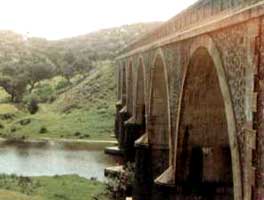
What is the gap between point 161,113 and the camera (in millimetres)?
20203

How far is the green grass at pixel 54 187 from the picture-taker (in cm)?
2475

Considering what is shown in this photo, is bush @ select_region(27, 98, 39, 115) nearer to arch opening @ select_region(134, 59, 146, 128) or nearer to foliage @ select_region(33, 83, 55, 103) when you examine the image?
foliage @ select_region(33, 83, 55, 103)

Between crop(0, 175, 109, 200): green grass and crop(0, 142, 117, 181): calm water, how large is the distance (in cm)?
256

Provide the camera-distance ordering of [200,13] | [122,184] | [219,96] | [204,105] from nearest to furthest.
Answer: [200,13]
[219,96]
[204,105]
[122,184]

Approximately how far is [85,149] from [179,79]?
28473 millimetres

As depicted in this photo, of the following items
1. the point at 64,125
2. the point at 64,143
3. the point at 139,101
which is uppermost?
the point at 139,101

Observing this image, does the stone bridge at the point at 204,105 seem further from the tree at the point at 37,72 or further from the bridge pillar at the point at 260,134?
the tree at the point at 37,72

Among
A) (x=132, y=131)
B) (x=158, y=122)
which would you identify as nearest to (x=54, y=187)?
(x=132, y=131)

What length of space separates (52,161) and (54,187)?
1020cm

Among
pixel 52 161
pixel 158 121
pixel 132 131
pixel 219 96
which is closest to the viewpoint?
pixel 219 96

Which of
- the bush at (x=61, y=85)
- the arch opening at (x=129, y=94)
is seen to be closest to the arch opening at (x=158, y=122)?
the arch opening at (x=129, y=94)

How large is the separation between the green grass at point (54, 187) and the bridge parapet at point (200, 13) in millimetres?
9663

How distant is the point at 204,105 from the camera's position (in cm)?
1438

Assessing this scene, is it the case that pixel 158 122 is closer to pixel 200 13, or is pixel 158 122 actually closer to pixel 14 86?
pixel 200 13
